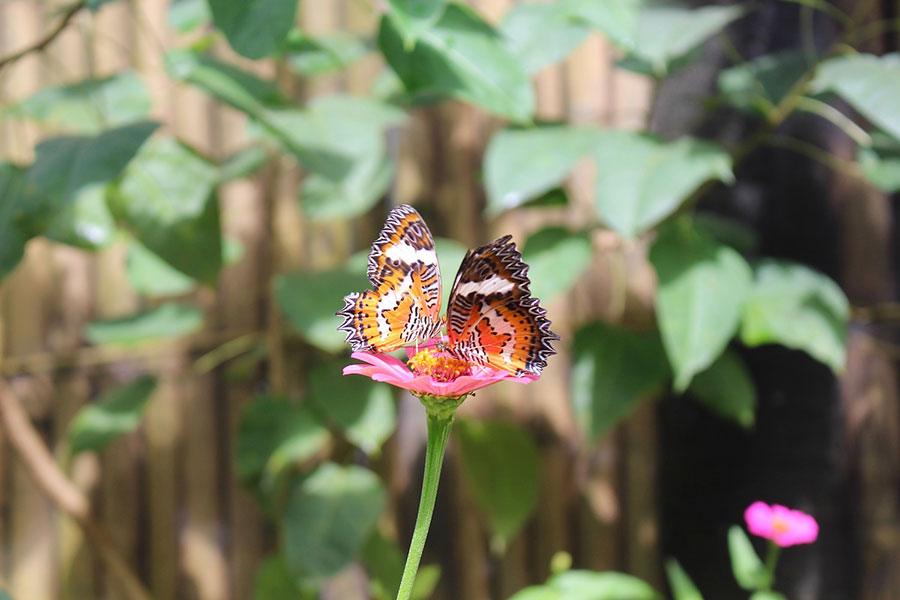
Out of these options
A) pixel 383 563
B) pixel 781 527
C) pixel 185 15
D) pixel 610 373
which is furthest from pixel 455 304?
pixel 185 15

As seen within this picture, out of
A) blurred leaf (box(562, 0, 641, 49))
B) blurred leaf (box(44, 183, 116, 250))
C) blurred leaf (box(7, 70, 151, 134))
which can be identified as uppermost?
blurred leaf (box(562, 0, 641, 49))

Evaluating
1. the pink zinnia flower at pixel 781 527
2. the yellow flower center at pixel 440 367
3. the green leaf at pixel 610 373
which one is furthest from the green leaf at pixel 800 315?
the yellow flower center at pixel 440 367

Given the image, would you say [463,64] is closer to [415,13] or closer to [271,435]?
[415,13]

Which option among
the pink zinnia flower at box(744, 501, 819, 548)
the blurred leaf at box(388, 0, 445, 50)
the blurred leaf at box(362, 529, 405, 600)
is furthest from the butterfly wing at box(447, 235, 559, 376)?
the blurred leaf at box(362, 529, 405, 600)

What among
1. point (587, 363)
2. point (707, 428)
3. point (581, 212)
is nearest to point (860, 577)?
point (707, 428)

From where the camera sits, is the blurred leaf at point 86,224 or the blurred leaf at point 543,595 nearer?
the blurred leaf at point 543,595

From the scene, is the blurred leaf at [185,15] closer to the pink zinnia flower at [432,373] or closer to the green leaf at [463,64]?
the green leaf at [463,64]

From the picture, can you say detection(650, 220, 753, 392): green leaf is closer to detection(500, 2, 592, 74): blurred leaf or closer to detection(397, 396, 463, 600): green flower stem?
detection(500, 2, 592, 74): blurred leaf
